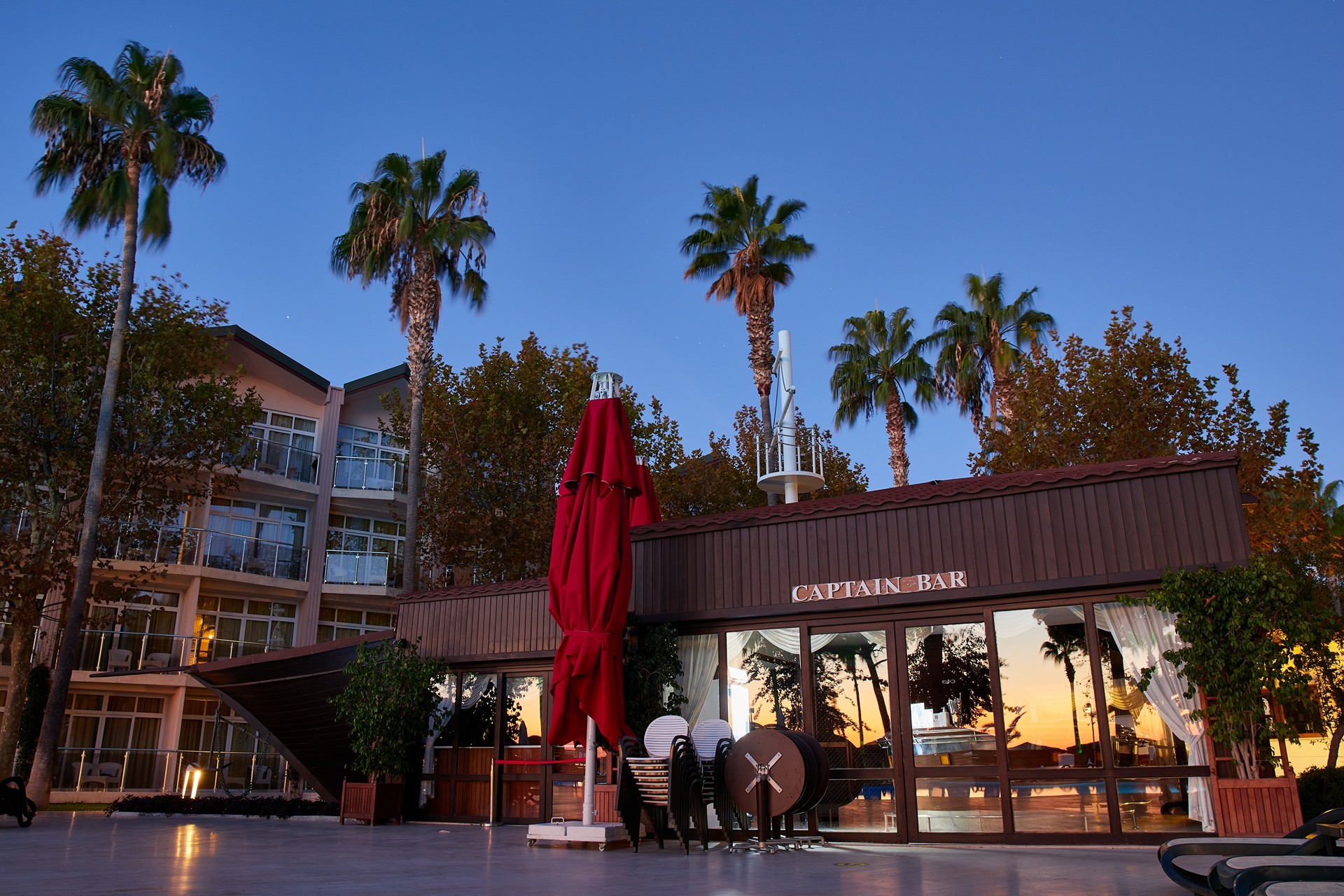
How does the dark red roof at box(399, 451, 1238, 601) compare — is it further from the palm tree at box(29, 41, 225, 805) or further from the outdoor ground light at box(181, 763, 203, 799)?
the palm tree at box(29, 41, 225, 805)

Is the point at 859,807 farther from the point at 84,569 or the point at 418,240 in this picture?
the point at 418,240

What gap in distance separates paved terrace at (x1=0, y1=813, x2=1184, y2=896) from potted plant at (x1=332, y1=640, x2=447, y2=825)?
1.59 meters

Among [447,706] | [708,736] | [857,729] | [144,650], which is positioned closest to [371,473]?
[144,650]

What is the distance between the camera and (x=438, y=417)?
2094 centimetres

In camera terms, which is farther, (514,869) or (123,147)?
(123,147)

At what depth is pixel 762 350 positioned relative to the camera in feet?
72.1

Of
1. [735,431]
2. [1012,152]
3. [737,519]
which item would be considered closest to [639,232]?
[735,431]

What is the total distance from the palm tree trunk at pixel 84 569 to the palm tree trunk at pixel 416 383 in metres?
5.28

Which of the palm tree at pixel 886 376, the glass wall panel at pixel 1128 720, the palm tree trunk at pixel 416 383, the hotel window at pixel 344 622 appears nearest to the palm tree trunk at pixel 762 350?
the palm tree at pixel 886 376

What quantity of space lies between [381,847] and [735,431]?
66.7ft

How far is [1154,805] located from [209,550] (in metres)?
20.7

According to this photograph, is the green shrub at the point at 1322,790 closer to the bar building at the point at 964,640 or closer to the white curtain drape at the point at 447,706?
the bar building at the point at 964,640

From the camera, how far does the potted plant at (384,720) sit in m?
Result: 10.6

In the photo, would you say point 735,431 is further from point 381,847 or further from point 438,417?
point 381,847
